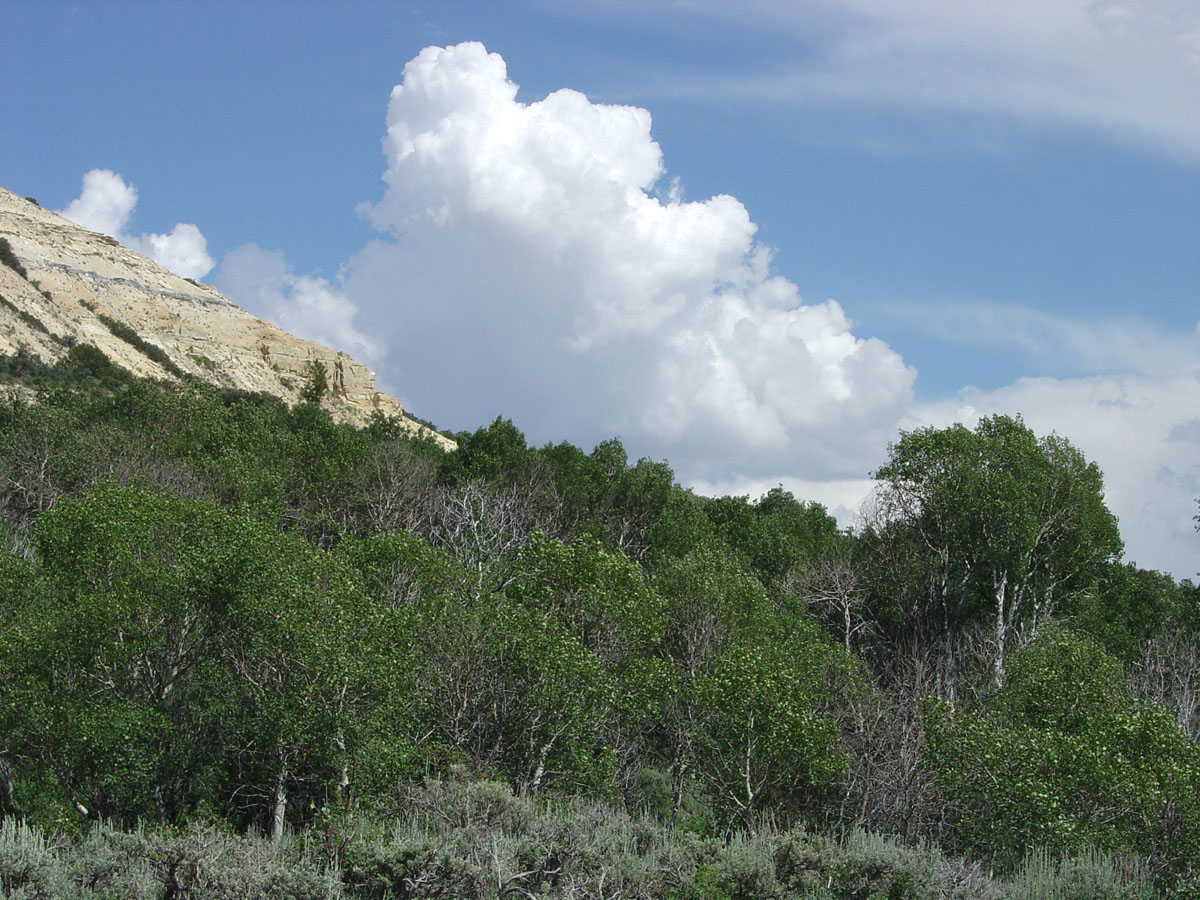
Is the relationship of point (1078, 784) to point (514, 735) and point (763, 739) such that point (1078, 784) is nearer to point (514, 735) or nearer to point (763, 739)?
point (763, 739)

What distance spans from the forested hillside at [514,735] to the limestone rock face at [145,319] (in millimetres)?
60954

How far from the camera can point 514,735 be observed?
2931cm

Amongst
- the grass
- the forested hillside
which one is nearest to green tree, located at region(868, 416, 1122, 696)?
the forested hillside

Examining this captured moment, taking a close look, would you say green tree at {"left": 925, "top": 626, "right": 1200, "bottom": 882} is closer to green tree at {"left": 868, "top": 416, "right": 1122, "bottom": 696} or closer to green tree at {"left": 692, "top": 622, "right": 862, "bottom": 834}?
green tree at {"left": 692, "top": 622, "right": 862, "bottom": 834}

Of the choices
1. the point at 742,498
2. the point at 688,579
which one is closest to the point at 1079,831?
the point at 688,579

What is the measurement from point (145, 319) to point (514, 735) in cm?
9600

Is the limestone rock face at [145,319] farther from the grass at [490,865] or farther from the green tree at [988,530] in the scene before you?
the grass at [490,865]

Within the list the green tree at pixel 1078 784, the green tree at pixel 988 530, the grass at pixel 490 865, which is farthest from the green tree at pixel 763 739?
the green tree at pixel 988 530

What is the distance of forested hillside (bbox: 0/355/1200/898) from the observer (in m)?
19.4

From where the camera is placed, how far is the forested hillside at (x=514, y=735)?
19.4 meters

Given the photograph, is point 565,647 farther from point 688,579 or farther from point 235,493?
point 235,493

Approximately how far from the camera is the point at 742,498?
72.2 metres

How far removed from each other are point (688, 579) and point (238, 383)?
81239mm

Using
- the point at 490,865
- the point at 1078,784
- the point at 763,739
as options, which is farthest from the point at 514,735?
the point at 1078,784
